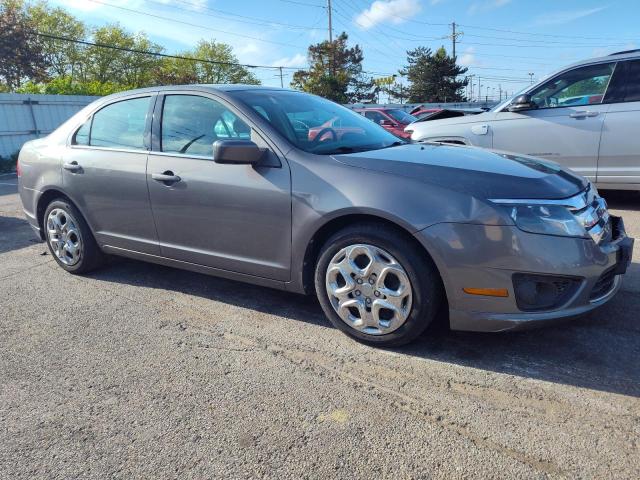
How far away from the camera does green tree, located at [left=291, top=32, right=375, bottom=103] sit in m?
49.9

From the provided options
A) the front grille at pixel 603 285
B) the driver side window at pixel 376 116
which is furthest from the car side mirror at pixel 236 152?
the driver side window at pixel 376 116

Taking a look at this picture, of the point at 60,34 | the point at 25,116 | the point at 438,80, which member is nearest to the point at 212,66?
the point at 60,34

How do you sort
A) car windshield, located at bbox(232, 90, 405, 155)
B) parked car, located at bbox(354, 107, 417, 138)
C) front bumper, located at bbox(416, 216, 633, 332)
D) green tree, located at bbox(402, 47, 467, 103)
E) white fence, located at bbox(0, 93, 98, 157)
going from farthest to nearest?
green tree, located at bbox(402, 47, 467, 103) < white fence, located at bbox(0, 93, 98, 157) < parked car, located at bbox(354, 107, 417, 138) < car windshield, located at bbox(232, 90, 405, 155) < front bumper, located at bbox(416, 216, 633, 332)

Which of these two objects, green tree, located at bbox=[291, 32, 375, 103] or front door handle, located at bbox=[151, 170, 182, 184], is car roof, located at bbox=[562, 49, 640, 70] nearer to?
front door handle, located at bbox=[151, 170, 182, 184]

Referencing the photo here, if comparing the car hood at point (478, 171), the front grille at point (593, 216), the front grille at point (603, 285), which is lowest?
the front grille at point (603, 285)

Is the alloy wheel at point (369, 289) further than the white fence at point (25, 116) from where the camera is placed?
No

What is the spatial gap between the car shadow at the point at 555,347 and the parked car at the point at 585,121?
2761mm

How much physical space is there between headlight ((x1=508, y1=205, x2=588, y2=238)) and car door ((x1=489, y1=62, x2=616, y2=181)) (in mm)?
3753

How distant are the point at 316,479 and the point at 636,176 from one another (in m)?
5.34

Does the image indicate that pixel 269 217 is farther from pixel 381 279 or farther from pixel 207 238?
pixel 381 279

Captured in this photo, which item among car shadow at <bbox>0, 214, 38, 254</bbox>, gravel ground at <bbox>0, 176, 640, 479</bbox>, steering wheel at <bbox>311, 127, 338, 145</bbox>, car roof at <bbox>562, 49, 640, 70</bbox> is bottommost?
gravel ground at <bbox>0, 176, 640, 479</bbox>

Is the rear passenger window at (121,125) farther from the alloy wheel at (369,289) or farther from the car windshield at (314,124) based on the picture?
the alloy wheel at (369,289)

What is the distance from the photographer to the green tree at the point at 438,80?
57.3m

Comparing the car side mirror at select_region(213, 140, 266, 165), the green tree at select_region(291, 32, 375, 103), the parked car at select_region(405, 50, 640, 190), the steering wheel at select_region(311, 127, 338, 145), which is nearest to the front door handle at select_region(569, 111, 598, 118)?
the parked car at select_region(405, 50, 640, 190)
